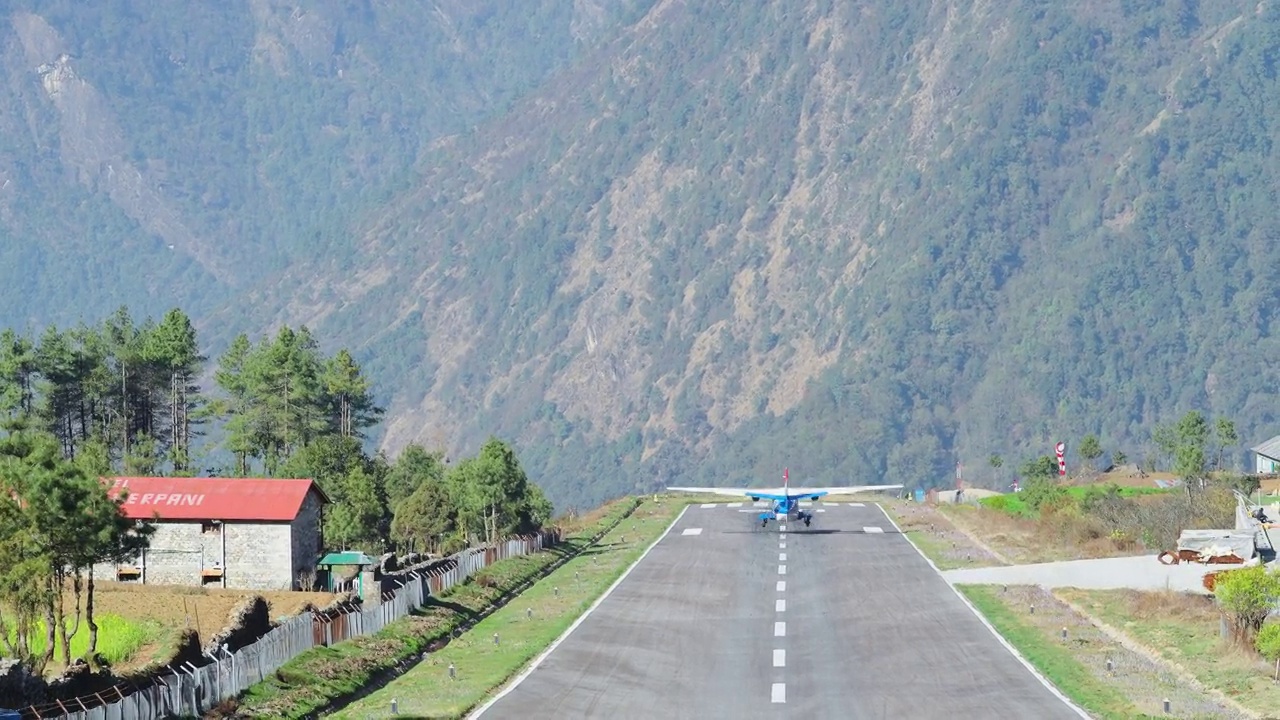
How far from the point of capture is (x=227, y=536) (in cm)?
8238

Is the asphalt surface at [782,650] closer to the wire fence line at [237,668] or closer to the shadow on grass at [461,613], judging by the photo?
the shadow on grass at [461,613]

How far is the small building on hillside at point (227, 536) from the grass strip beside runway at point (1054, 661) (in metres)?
28.4

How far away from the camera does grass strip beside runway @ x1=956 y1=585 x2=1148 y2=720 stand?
4928 centimetres

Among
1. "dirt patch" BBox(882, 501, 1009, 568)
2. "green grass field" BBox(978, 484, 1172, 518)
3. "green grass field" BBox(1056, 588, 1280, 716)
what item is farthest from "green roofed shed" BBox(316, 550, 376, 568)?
"green grass field" BBox(978, 484, 1172, 518)

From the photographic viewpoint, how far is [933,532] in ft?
353

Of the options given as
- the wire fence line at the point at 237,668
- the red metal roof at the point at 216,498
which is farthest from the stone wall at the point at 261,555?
the wire fence line at the point at 237,668

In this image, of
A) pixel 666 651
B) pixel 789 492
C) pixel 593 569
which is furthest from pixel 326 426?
pixel 666 651

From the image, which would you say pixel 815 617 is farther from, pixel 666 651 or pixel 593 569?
pixel 593 569

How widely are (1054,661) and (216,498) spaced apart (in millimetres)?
40499

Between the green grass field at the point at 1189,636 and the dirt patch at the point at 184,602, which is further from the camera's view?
the dirt patch at the point at 184,602

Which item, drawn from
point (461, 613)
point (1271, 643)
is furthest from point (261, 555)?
point (1271, 643)

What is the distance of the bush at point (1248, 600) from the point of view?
58.0m

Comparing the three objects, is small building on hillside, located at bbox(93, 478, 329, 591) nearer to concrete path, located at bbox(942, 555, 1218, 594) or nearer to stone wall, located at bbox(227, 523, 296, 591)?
stone wall, located at bbox(227, 523, 296, 591)

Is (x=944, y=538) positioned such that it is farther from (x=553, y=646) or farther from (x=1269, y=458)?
(x=1269, y=458)
